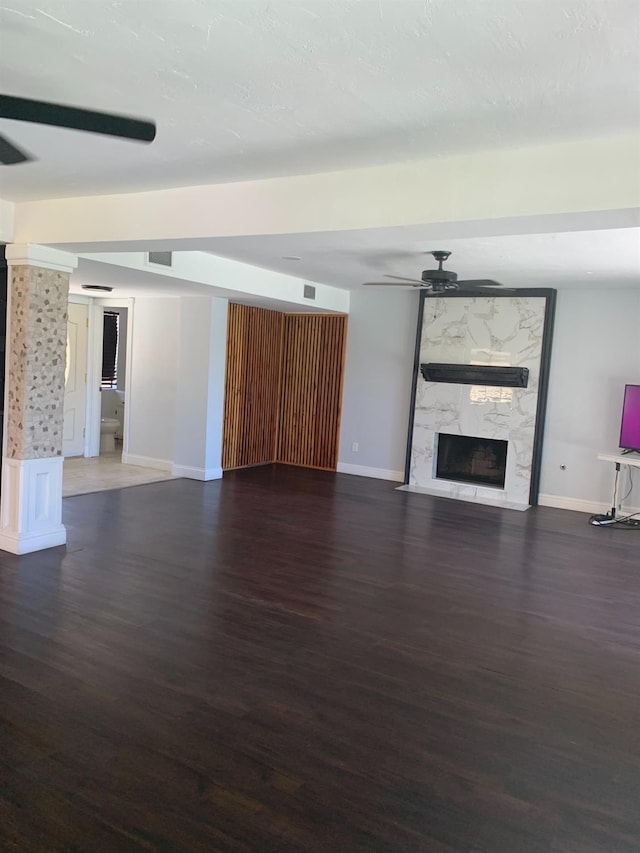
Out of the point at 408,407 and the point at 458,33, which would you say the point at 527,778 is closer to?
the point at 458,33

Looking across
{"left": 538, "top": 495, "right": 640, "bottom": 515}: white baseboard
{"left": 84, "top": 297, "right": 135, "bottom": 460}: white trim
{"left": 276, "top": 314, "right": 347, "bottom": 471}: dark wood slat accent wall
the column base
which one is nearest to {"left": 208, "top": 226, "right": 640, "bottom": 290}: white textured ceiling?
{"left": 276, "top": 314, "right": 347, "bottom": 471}: dark wood slat accent wall

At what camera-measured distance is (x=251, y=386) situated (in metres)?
9.24

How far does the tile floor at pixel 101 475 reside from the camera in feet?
23.9

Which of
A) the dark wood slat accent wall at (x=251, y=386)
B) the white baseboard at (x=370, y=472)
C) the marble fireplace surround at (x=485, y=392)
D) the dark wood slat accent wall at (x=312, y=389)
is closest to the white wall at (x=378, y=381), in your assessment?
the white baseboard at (x=370, y=472)

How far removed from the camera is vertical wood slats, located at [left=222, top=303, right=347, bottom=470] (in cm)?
897

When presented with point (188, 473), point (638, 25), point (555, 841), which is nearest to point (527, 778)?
point (555, 841)

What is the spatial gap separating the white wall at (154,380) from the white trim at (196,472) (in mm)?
326

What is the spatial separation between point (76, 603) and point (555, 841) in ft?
9.55

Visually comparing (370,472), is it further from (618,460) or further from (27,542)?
(27,542)

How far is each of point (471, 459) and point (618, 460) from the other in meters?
1.98

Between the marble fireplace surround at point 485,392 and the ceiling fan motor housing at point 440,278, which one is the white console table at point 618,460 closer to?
the marble fireplace surround at point 485,392

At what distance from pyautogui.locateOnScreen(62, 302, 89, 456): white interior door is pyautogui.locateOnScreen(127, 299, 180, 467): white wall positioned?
74 cm

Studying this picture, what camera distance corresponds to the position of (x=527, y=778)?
8.38 ft

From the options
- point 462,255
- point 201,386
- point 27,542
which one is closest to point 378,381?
point 201,386
